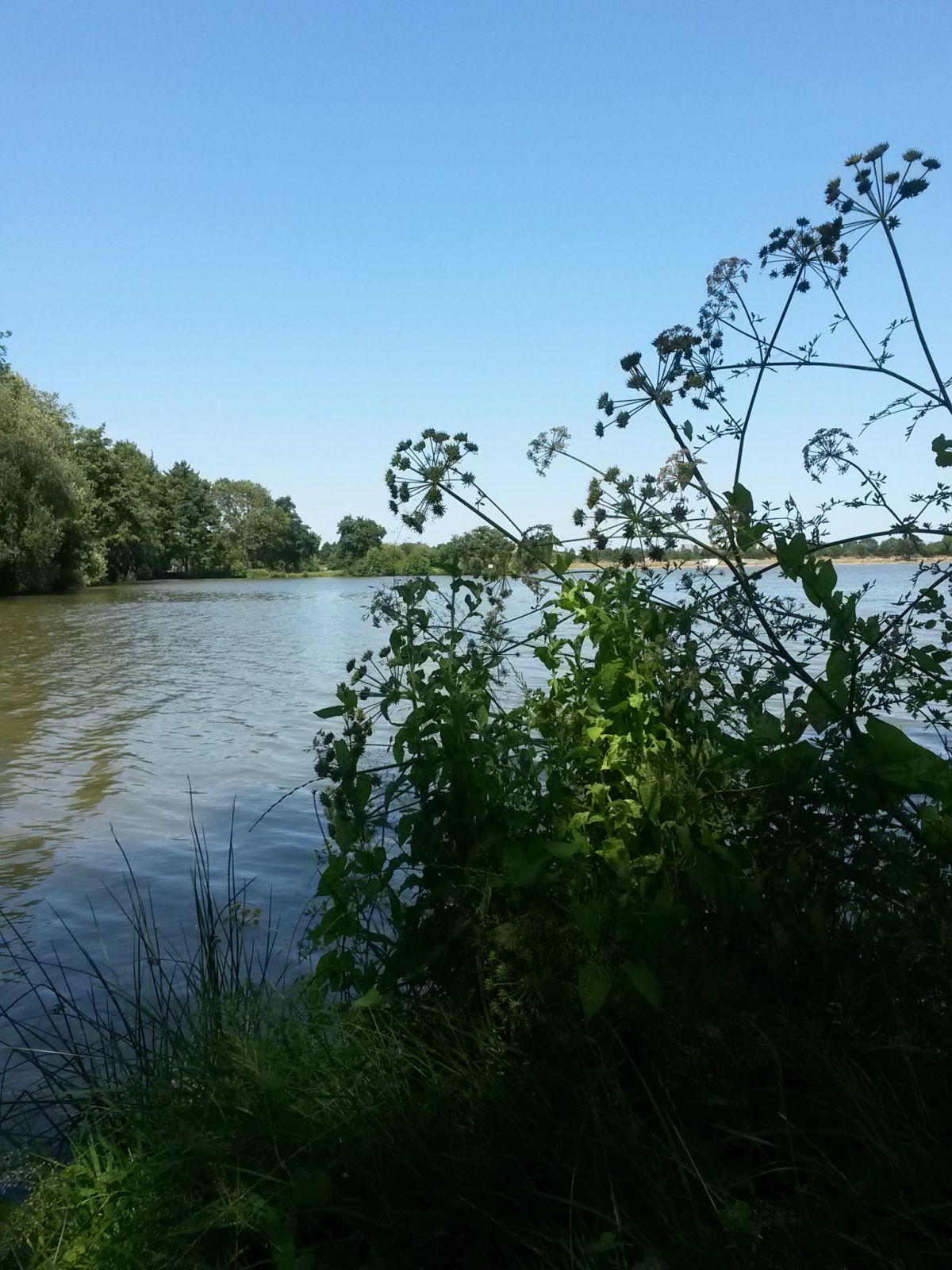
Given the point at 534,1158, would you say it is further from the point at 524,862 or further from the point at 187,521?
the point at 187,521

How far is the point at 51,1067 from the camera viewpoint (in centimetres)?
369

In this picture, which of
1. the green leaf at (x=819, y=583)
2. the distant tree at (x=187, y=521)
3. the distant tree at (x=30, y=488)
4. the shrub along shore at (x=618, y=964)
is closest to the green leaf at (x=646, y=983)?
the shrub along shore at (x=618, y=964)

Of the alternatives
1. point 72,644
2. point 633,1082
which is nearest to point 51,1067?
point 633,1082

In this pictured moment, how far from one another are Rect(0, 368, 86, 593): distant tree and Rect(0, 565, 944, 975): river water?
19.3 metres

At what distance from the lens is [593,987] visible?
2.32 metres

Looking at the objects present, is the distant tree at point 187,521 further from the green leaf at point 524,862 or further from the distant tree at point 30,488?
the green leaf at point 524,862

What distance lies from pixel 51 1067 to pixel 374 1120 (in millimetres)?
1793

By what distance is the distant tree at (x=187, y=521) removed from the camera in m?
83.9

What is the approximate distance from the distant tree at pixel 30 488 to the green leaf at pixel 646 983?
1797 inches

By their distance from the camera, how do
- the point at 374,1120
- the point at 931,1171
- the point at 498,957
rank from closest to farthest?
1. the point at 931,1171
2. the point at 374,1120
3. the point at 498,957

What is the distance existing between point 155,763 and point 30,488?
37.5 meters

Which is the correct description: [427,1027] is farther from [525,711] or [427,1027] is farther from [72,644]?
[72,644]

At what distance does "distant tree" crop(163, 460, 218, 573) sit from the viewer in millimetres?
83938

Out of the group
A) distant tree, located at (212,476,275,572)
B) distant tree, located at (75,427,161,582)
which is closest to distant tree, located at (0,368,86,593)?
distant tree, located at (75,427,161,582)
